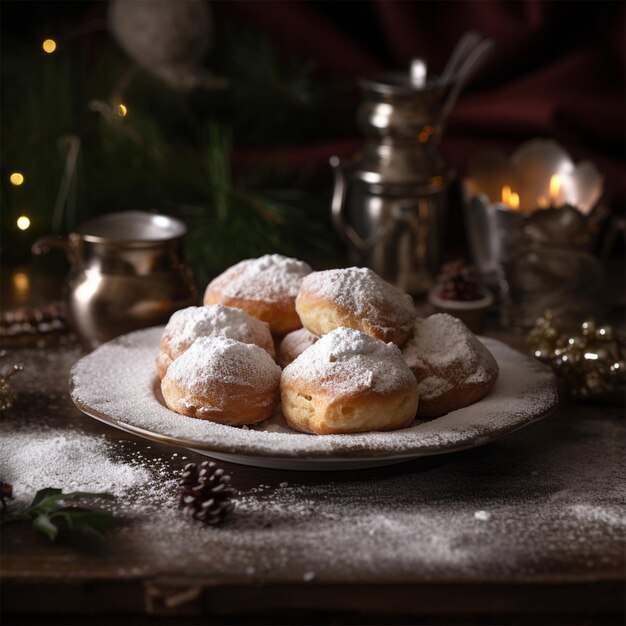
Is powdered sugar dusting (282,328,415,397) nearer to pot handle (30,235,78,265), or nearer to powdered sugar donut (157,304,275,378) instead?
powdered sugar donut (157,304,275,378)

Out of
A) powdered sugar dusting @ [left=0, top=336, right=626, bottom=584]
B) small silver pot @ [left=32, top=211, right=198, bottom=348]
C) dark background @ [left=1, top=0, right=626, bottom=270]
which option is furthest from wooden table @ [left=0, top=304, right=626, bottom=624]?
dark background @ [left=1, top=0, right=626, bottom=270]

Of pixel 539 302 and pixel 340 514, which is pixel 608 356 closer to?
pixel 539 302

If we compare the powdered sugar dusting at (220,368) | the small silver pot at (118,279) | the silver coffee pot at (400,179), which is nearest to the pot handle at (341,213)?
the silver coffee pot at (400,179)

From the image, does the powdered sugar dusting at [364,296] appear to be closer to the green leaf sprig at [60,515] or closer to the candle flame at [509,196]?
the green leaf sprig at [60,515]

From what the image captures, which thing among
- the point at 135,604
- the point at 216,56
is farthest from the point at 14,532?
the point at 216,56

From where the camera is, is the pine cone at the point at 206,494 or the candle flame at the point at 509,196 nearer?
the pine cone at the point at 206,494

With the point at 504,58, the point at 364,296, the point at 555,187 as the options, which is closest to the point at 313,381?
the point at 364,296
